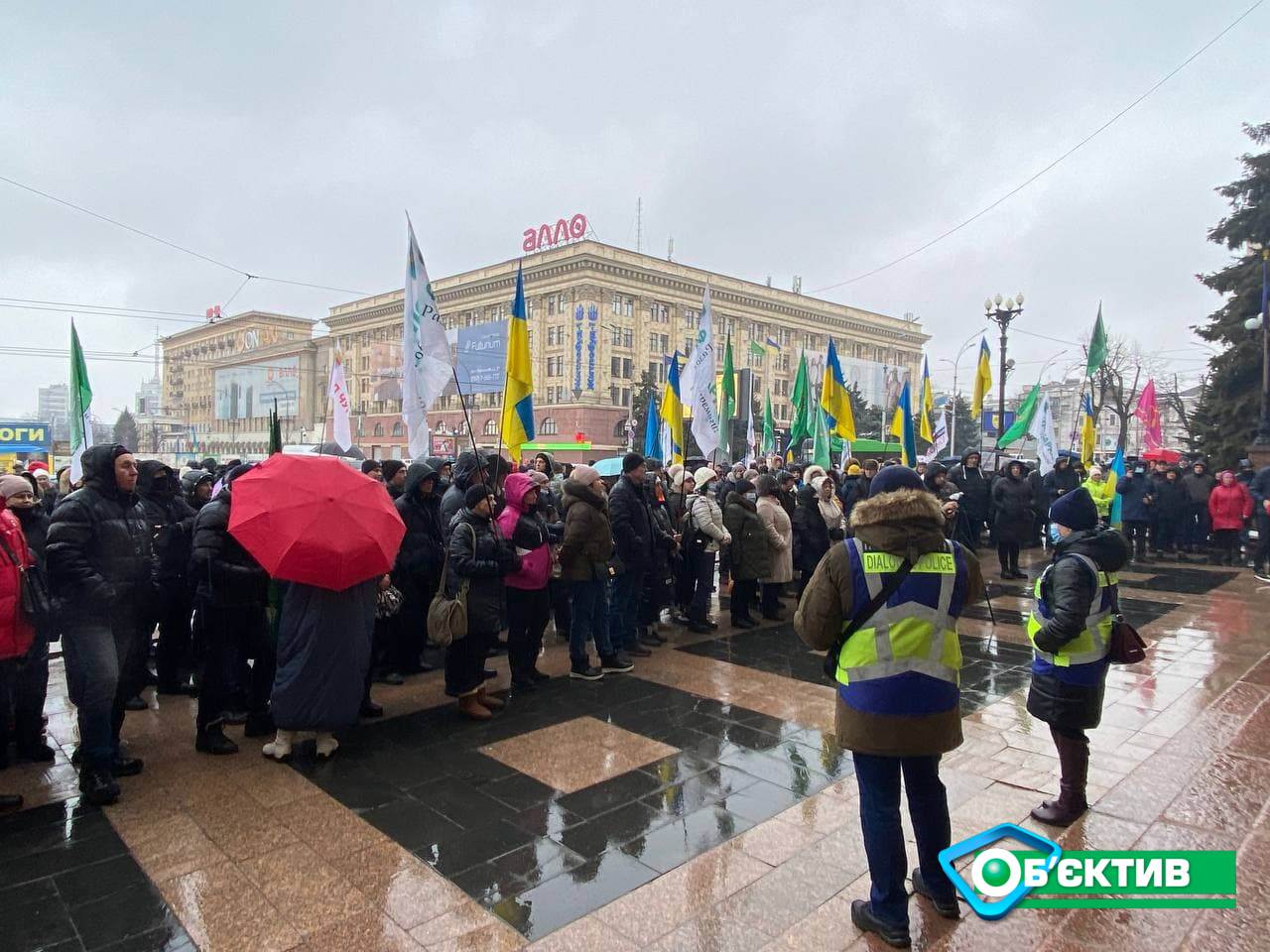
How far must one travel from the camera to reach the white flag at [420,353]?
729cm

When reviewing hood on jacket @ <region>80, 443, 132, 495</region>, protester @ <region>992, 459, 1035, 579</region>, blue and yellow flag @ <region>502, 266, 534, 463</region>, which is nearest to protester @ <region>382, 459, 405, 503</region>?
blue and yellow flag @ <region>502, 266, 534, 463</region>

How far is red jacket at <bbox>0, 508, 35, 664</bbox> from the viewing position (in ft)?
13.3

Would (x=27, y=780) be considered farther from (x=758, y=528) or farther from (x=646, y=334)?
(x=646, y=334)

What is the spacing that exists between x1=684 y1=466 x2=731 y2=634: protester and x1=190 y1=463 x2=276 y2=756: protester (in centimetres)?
456

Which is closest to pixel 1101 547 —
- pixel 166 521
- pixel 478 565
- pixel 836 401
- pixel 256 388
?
pixel 478 565

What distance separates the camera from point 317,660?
4602 millimetres

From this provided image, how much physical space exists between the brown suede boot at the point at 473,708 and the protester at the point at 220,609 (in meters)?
1.45

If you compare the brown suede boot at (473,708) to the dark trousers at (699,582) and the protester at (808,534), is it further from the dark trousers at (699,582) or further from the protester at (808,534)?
the protester at (808,534)

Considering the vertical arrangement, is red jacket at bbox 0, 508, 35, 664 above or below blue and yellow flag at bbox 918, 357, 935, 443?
below

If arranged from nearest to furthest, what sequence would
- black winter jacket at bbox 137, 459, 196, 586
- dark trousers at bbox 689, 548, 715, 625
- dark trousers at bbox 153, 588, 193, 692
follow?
black winter jacket at bbox 137, 459, 196, 586 < dark trousers at bbox 153, 588, 193, 692 < dark trousers at bbox 689, 548, 715, 625

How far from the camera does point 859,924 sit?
Result: 2.97 metres

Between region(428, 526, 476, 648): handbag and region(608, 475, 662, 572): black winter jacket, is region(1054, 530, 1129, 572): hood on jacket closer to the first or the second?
region(428, 526, 476, 648): handbag

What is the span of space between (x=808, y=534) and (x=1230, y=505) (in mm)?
9683

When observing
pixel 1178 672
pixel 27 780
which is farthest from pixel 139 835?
pixel 1178 672
